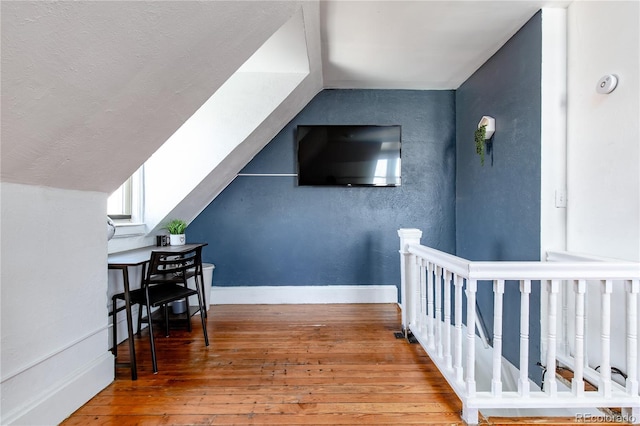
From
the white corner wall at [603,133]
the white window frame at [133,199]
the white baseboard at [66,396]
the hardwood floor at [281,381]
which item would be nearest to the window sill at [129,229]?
the white window frame at [133,199]

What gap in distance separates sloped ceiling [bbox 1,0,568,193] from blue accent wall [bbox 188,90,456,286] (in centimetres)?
87

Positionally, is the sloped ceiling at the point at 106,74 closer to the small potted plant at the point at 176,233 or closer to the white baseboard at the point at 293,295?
the small potted plant at the point at 176,233

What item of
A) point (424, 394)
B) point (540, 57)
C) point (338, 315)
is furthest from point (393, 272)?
point (540, 57)

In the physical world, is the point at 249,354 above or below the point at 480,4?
below

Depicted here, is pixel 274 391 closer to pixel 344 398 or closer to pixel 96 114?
pixel 344 398

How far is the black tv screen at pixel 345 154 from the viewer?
3.29m

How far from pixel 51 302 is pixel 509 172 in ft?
9.91

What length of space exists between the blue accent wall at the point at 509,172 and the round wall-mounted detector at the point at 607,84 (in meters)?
0.34

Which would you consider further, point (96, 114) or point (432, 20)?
point (432, 20)

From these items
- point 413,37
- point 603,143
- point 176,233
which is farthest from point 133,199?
point 603,143

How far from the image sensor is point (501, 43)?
8.02 ft

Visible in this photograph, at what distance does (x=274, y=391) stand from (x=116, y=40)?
180 cm

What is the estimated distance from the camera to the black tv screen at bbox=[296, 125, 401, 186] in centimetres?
329

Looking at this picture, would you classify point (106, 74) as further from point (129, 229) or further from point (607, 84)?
point (607, 84)
